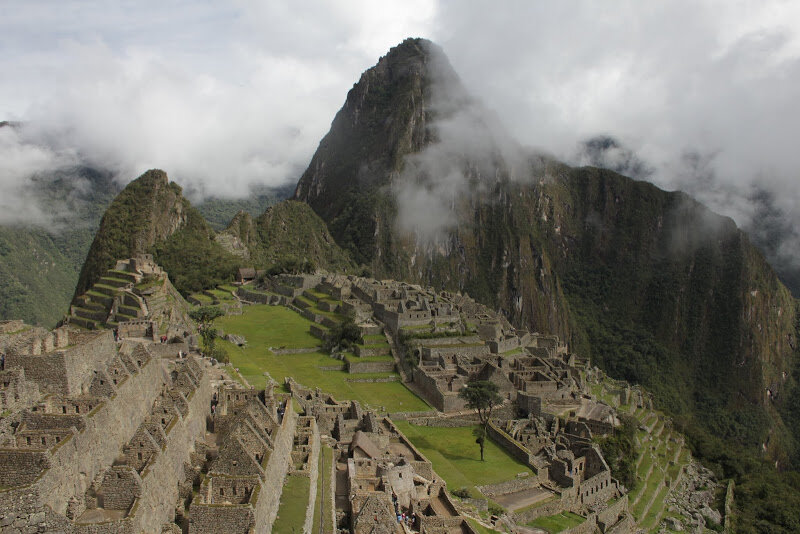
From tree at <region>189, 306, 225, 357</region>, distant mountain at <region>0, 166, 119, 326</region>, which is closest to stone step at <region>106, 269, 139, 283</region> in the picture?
tree at <region>189, 306, 225, 357</region>

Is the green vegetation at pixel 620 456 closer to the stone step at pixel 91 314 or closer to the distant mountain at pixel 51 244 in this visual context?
the stone step at pixel 91 314

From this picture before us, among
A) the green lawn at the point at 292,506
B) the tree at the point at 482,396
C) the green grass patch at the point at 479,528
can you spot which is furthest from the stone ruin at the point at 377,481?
the tree at the point at 482,396

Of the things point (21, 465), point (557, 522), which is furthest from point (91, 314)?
point (21, 465)

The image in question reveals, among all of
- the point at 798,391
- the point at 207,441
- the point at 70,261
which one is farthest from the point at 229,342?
the point at 798,391

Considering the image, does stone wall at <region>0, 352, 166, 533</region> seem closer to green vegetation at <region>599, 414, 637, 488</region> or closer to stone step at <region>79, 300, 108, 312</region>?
green vegetation at <region>599, 414, 637, 488</region>

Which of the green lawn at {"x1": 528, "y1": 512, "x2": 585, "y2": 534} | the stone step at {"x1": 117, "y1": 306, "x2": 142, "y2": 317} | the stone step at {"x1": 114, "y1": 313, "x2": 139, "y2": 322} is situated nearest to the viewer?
the green lawn at {"x1": 528, "y1": 512, "x2": 585, "y2": 534}

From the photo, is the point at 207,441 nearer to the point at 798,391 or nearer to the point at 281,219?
the point at 281,219

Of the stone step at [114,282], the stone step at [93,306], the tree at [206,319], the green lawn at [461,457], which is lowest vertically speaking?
the green lawn at [461,457]

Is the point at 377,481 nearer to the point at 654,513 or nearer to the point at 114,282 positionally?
the point at 654,513
